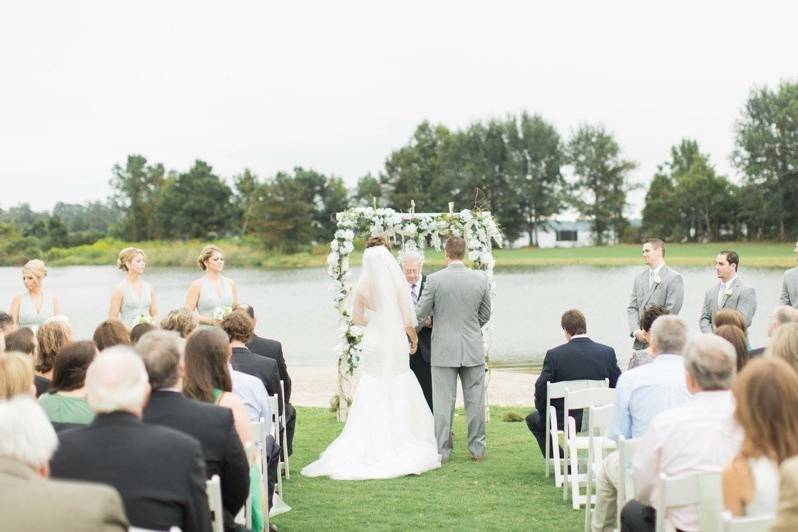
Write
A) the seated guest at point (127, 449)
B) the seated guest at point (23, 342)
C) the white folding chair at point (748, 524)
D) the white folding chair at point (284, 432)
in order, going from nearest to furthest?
the white folding chair at point (748, 524)
the seated guest at point (127, 449)
the seated guest at point (23, 342)
the white folding chair at point (284, 432)

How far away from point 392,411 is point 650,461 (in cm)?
415

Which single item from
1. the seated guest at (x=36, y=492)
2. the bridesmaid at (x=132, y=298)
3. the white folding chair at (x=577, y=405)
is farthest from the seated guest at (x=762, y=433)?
the bridesmaid at (x=132, y=298)

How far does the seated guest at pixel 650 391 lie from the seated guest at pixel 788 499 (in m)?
2.27

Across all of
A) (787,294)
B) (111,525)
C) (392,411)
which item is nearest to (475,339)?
(392,411)

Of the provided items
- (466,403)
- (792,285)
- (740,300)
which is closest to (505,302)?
(792,285)

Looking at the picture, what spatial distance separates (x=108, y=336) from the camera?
19.4 feet

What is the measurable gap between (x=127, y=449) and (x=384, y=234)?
730 cm

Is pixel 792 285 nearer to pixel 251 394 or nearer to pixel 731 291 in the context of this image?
pixel 731 291

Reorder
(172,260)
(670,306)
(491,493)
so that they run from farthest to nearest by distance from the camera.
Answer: (172,260), (670,306), (491,493)

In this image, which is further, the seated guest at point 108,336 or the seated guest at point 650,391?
the seated guest at point 108,336

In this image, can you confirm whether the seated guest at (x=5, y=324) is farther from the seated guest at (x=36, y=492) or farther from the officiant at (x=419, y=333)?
the seated guest at (x=36, y=492)

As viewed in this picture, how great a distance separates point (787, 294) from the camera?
9859 millimetres

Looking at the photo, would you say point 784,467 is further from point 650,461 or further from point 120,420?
point 120,420

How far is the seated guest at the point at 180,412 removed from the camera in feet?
13.8
